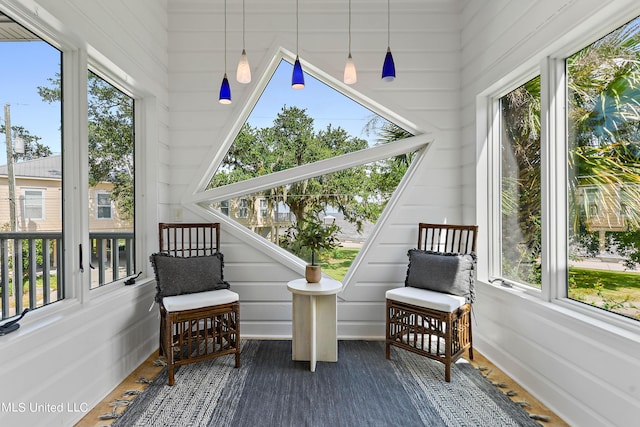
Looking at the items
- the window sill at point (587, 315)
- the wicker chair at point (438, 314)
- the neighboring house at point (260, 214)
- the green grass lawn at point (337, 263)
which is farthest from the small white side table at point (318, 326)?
the window sill at point (587, 315)

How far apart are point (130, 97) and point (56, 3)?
1068mm

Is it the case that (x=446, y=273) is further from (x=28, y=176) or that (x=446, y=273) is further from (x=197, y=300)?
(x=28, y=176)

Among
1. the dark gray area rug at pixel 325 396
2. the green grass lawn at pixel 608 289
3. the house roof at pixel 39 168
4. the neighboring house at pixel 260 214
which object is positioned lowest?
the dark gray area rug at pixel 325 396

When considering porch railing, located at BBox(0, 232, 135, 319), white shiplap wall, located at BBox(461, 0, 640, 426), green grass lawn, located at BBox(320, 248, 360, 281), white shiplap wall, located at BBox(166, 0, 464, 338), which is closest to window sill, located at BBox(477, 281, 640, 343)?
white shiplap wall, located at BBox(461, 0, 640, 426)

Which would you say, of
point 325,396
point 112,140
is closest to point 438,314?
point 325,396

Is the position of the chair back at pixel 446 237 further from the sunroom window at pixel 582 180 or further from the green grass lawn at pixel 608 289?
the green grass lawn at pixel 608 289

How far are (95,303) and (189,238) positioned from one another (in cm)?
96

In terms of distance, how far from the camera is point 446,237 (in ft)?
9.70

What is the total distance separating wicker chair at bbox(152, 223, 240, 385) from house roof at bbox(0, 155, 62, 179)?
889mm

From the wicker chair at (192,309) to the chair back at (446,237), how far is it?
5.55ft

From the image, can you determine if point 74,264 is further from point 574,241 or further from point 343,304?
point 574,241

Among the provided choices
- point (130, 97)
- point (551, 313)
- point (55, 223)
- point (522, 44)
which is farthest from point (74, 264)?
point (522, 44)

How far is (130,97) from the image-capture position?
2.82 meters

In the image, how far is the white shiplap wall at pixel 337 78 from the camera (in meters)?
3.12
